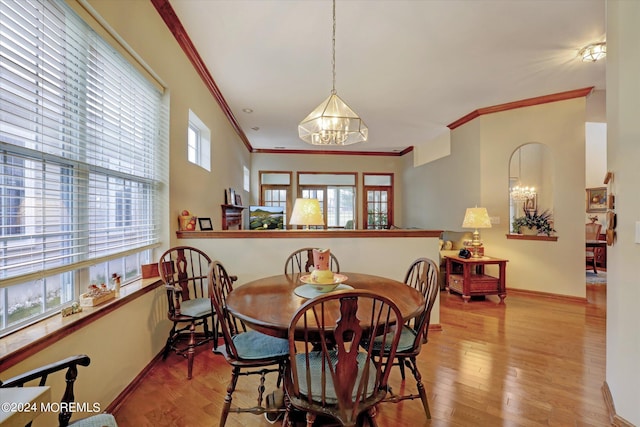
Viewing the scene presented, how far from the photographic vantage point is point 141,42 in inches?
81.9

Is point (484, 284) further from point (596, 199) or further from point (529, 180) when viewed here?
point (596, 199)

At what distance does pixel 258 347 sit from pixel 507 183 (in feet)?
14.8

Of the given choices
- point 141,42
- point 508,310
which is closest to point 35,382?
point 141,42

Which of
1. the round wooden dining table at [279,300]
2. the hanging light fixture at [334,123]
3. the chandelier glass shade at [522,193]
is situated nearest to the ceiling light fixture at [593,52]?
the chandelier glass shade at [522,193]

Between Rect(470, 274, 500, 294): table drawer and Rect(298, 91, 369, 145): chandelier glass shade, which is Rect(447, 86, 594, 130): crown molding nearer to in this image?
Rect(470, 274, 500, 294): table drawer

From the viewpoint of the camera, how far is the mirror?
4285 mm

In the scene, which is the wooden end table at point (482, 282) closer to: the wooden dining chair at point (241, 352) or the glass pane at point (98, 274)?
the wooden dining chair at point (241, 352)

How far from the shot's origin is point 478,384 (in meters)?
2.06

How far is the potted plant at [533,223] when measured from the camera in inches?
165

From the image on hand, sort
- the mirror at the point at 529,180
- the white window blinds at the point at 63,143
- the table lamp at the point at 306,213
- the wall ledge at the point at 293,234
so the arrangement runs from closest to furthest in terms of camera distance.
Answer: the white window blinds at the point at 63,143
the table lamp at the point at 306,213
the wall ledge at the point at 293,234
the mirror at the point at 529,180

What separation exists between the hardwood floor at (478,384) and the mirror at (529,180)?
1.81 meters

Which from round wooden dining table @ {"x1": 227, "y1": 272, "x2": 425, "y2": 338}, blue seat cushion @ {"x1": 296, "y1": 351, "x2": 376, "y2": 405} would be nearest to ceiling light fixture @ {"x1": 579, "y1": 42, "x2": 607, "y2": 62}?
round wooden dining table @ {"x1": 227, "y1": 272, "x2": 425, "y2": 338}

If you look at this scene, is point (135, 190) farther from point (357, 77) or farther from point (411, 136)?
point (411, 136)

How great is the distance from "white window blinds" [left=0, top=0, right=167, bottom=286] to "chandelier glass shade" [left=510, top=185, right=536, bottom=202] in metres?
5.04
